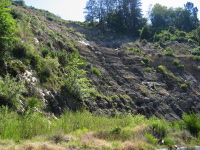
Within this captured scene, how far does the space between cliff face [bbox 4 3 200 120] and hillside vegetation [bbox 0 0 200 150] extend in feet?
0.32

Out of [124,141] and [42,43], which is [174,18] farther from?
[124,141]

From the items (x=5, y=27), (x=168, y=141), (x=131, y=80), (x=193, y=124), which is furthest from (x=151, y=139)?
(x=131, y=80)

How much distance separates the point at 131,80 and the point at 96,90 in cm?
672

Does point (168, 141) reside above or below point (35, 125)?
below

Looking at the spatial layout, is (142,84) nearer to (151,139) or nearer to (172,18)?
(151,139)

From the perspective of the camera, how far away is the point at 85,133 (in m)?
10.3

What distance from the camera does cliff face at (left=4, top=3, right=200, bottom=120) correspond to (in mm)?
19328

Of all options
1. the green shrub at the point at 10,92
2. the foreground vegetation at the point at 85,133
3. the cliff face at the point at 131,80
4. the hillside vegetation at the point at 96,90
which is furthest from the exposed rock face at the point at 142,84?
the green shrub at the point at 10,92

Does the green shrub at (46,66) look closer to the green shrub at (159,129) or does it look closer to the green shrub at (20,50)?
the green shrub at (20,50)

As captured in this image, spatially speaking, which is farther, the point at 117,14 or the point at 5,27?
the point at 117,14

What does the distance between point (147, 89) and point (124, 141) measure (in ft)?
52.0

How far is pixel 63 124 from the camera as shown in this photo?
11.0m

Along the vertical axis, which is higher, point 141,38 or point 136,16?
point 136,16

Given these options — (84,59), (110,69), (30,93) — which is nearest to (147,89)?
(110,69)
